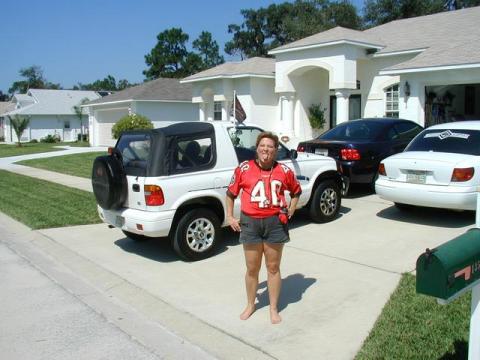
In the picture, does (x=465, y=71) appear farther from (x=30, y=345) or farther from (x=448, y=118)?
(x=30, y=345)

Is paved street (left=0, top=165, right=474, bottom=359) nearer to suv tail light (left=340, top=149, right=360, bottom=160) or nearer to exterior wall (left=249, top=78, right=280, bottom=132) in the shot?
suv tail light (left=340, top=149, right=360, bottom=160)

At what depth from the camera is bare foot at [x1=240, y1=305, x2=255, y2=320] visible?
484 centimetres

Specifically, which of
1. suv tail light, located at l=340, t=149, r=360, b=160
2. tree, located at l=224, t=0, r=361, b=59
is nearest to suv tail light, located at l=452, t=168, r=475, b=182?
suv tail light, located at l=340, t=149, r=360, b=160

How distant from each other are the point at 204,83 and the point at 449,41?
12548mm

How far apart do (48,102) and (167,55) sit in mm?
23127

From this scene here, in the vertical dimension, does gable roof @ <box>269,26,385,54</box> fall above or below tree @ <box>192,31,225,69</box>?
below

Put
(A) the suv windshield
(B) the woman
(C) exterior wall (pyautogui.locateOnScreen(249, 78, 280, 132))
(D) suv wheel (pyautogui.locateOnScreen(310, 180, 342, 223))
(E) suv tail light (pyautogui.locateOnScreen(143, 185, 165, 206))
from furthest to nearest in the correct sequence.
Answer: (C) exterior wall (pyautogui.locateOnScreen(249, 78, 280, 132)) < (D) suv wheel (pyautogui.locateOnScreen(310, 180, 342, 223)) < (A) the suv windshield < (E) suv tail light (pyautogui.locateOnScreen(143, 185, 165, 206)) < (B) the woman

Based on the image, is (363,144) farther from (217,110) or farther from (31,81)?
(31,81)

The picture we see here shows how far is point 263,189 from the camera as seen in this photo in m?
4.57

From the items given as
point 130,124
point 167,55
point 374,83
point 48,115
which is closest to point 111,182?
point 374,83

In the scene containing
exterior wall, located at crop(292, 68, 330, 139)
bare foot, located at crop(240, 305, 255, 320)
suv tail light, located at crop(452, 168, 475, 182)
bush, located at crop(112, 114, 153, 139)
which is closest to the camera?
bare foot, located at crop(240, 305, 255, 320)

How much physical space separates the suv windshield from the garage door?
28.7 metres

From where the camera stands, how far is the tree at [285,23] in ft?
152

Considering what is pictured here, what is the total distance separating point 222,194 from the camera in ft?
22.7
